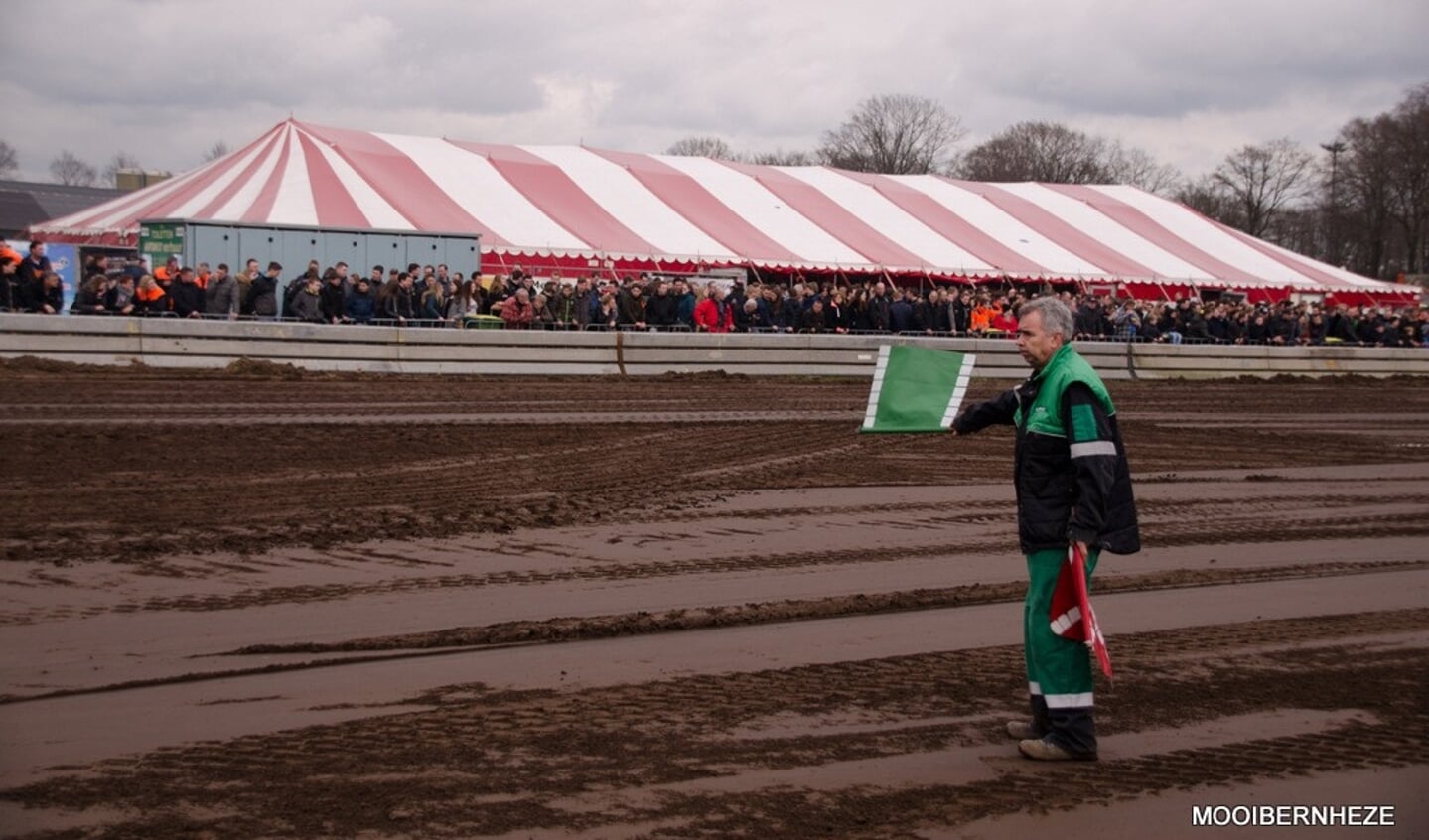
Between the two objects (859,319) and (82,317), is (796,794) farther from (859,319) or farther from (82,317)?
(859,319)

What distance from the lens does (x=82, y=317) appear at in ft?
64.6

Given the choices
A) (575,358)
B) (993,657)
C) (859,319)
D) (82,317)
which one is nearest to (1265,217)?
(859,319)

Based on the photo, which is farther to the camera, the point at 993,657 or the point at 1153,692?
the point at 993,657

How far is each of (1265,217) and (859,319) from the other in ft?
237

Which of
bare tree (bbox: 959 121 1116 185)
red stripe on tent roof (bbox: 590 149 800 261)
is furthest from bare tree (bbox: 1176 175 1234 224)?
red stripe on tent roof (bbox: 590 149 800 261)

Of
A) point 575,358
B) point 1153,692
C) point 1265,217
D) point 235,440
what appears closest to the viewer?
point 1153,692

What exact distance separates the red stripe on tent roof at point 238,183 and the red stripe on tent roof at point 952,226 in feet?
58.5

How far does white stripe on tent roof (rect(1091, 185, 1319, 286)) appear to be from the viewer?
45875 mm

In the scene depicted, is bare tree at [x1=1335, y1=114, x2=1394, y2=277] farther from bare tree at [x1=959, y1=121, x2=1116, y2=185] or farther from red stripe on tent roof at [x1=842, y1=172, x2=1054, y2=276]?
bare tree at [x1=959, y1=121, x2=1116, y2=185]

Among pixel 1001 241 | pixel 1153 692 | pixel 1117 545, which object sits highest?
pixel 1001 241

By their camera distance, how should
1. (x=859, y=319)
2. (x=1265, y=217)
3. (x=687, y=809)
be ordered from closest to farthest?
(x=687, y=809) < (x=859, y=319) < (x=1265, y=217)

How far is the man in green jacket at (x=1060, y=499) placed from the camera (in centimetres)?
594

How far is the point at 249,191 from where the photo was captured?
32125mm

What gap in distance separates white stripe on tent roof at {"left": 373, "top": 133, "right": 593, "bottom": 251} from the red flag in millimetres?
28004
